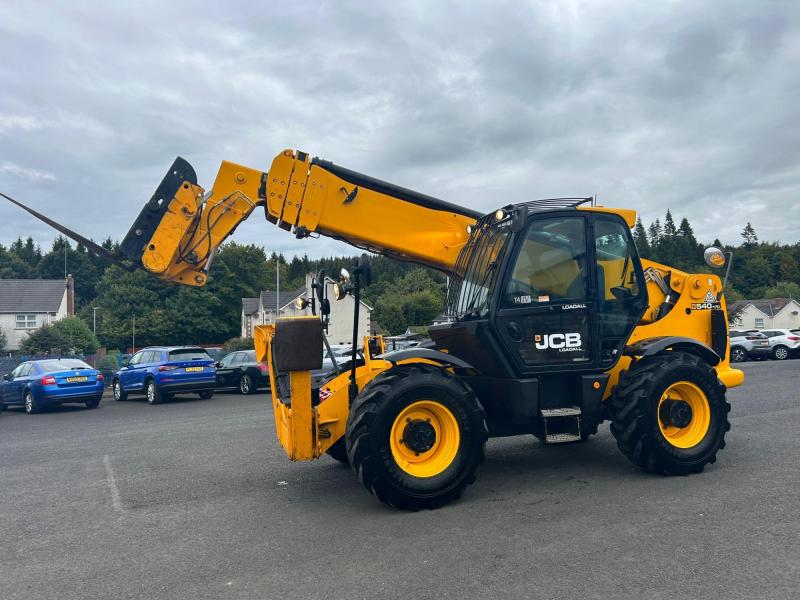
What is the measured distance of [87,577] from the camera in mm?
4438

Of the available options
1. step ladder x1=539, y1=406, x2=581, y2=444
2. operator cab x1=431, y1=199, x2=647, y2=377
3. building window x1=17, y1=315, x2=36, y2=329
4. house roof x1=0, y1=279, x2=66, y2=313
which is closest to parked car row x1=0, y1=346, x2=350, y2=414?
operator cab x1=431, y1=199, x2=647, y2=377

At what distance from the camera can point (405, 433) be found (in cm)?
562

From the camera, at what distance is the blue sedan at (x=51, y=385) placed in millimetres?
16438

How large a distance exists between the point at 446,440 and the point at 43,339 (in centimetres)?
4702

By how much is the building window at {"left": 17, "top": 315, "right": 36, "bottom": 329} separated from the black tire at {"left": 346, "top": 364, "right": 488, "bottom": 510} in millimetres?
59504

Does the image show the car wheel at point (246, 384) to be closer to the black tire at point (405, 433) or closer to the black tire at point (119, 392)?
the black tire at point (119, 392)

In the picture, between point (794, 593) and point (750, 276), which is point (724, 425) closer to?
point (794, 593)

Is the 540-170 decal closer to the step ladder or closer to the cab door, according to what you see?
the cab door

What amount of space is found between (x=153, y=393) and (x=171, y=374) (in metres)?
0.84

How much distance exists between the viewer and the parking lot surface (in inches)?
159

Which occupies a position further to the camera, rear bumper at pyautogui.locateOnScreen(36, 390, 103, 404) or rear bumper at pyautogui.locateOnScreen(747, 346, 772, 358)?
rear bumper at pyautogui.locateOnScreen(747, 346, 772, 358)

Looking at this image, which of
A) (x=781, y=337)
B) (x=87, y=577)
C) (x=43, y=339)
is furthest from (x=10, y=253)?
(x=87, y=577)

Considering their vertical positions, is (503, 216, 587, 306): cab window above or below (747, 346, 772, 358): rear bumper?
above

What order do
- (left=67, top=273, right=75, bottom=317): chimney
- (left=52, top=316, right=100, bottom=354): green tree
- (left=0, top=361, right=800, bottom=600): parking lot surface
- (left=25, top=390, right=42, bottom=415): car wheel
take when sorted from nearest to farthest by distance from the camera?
(left=0, top=361, right=800, bottom=600): parking lot surface
(left=25, top=390, right=42, bottom=415): car wheel
(left=52, top=316, right=100, bottom=354): green tree
(left=67, top=273, right=75, bottom=317): chimney
